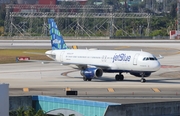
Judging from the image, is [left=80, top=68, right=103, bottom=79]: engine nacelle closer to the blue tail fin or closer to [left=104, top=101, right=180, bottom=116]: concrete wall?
the blue tail fin

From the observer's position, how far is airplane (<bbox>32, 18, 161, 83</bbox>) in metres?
68.1

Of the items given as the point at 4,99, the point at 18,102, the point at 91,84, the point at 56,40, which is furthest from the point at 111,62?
the point at 4,99

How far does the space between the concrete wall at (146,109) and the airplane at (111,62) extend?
22540 millimetres

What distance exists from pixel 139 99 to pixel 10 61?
5614 cm

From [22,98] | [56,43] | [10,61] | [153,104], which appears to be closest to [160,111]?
[153,104]

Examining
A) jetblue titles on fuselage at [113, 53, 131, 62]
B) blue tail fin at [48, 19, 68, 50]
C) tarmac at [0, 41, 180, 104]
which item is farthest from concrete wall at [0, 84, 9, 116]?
blue tail fin at [48, 19, 68, 50]

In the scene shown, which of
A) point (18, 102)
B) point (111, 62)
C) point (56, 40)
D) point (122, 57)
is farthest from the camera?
point (56, 40)

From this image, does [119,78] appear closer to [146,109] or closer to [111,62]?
[111,62]

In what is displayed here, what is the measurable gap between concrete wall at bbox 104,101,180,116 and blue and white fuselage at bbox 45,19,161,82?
22.5 m

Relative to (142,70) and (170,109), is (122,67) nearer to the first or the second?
(142,70)

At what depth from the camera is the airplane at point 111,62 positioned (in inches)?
2680

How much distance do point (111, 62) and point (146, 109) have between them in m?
27.5

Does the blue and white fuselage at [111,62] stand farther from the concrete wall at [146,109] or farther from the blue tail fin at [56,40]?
the concrete wall at [146,109]

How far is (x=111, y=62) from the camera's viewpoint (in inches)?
2795
